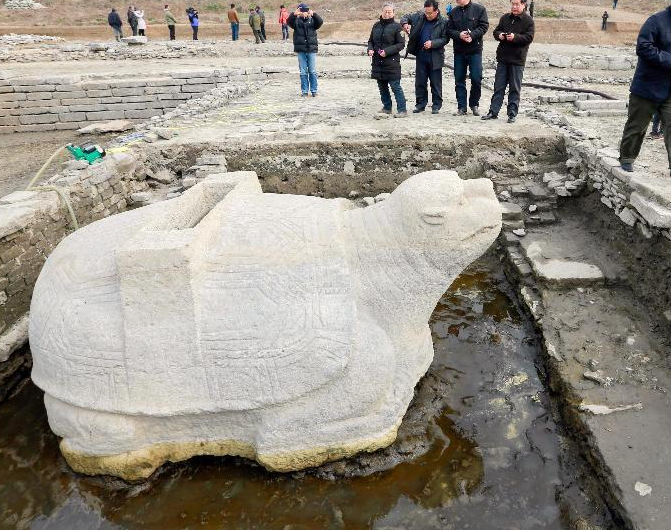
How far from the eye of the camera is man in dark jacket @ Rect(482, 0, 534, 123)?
262 inches

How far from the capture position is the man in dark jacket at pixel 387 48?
7520 mm

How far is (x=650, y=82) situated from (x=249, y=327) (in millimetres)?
4131

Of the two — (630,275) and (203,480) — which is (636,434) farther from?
(203,480)

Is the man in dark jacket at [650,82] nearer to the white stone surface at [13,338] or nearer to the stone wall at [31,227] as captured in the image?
the stone wall at [31,227]

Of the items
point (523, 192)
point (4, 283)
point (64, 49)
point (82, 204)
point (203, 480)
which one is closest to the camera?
point (203, 480)

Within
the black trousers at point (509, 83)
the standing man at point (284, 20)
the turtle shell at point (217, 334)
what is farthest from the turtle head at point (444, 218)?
the standing man at point (284, 20)

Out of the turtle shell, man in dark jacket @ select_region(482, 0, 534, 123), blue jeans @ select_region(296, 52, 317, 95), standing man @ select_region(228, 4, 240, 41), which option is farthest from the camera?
standing man @ select_region(228, 4, 240, 41)

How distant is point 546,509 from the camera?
9.36ft

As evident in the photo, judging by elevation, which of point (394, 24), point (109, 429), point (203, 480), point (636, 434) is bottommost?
point (203, 480)

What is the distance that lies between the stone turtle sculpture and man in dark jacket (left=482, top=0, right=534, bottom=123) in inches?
182

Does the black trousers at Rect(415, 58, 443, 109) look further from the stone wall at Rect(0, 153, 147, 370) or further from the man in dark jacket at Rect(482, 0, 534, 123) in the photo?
the stone wall at Rect(0, 153, 147, 370)

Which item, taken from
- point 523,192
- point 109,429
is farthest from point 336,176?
point 109,429

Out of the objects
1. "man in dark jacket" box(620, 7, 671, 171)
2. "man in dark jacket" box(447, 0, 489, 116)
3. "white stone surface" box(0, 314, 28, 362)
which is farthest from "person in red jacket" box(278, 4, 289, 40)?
"white stone surface" box(0, 314, 28, 362)

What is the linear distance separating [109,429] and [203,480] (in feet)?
2.13
